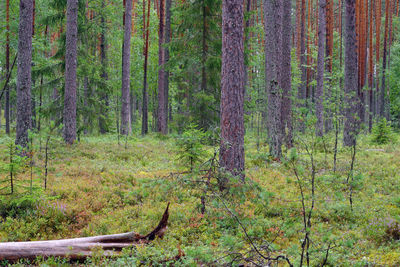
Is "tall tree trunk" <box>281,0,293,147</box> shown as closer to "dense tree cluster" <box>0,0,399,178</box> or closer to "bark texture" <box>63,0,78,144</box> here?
"dense tree cluster" <box>0,0,399,178</box>

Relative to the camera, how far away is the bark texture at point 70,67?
1455 centimetres

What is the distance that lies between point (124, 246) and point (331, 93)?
851cm

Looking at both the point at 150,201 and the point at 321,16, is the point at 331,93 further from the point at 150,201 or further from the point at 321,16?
the point at 321,16

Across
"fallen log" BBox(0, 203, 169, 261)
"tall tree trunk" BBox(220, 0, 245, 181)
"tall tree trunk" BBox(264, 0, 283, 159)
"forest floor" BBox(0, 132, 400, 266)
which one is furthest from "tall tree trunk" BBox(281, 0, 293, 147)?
"fallen log" BBox(0, 203, 169, 261)

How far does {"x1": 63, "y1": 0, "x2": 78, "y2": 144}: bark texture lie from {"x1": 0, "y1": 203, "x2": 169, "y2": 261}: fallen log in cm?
1054

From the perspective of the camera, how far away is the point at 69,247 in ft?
16.3

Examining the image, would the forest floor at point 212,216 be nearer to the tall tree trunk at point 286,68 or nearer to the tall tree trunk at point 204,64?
the tall tree trunk at point 286,68

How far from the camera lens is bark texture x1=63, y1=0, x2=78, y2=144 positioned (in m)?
14.6

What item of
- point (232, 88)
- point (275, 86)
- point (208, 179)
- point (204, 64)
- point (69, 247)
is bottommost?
point (69, 247)

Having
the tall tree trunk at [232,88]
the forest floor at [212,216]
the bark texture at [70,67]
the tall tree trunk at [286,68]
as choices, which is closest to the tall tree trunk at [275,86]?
the tall tree trunk at [286,68]

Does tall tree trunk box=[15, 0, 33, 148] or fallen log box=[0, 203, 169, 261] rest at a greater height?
tall tree trunk box=[15, 0, 33, 148]

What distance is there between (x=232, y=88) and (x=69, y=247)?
524 centimetres

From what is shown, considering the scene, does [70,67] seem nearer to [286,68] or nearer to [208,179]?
[286,68]

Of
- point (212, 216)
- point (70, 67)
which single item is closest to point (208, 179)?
point (212, 216)
